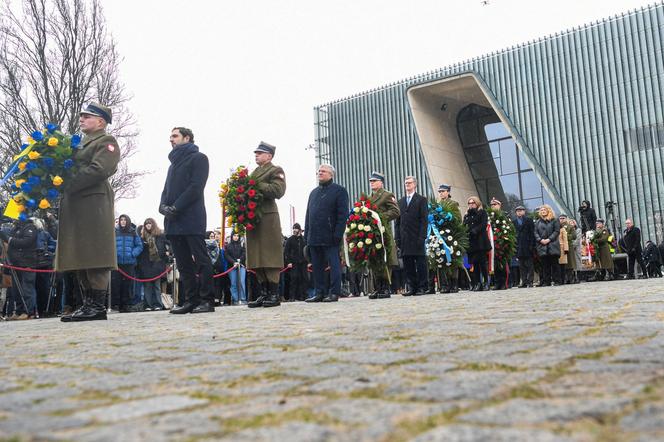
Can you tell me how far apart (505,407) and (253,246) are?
261 inches

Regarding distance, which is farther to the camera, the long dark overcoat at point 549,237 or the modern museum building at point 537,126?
the modern museum building at point 537,126

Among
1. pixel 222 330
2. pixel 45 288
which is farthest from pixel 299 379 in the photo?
pixel 45 288

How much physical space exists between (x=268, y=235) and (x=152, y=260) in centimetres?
493

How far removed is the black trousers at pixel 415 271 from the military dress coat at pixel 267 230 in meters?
3.51

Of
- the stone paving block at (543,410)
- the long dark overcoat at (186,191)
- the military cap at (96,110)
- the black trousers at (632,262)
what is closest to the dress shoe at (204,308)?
the long dark overcoat at (186,191)

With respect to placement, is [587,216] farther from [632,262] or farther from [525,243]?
[525,243]

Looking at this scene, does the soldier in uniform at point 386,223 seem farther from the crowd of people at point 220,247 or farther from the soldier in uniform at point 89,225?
the soldier in uniform at point 89,225

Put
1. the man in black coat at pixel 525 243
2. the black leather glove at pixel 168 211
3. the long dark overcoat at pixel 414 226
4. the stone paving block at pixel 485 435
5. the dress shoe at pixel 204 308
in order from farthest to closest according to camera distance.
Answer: the man in black coat at pixel 525 243, the long dark overcoat at pixel 414 226, the dress shoe at pixel 204 308, the black leather glove at pixel 168 211, the stone paving block at pixel 485 435

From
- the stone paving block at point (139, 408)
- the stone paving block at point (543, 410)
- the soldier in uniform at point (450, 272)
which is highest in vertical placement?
the soldier in uniform at point (450, 272)

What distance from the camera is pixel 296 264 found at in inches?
619

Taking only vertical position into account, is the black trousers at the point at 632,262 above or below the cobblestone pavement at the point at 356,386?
above

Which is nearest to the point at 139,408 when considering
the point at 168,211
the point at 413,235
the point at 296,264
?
the point at 168,211

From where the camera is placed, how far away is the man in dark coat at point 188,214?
6895 millimetres

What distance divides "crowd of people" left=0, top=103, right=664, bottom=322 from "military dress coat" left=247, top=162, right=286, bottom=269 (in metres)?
0.01
